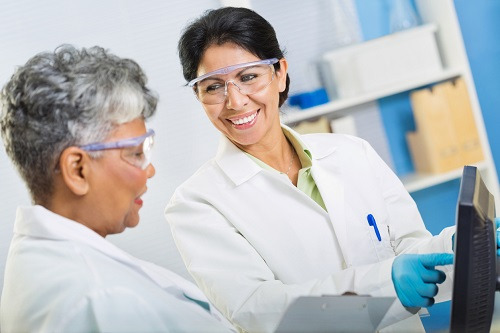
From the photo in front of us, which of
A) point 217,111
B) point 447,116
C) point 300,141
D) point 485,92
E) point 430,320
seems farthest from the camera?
point 485,92

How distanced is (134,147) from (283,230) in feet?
1.99

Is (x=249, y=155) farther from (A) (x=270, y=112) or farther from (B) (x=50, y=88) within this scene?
(B) (x=50, y=88)

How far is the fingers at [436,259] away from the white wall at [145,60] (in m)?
1.80

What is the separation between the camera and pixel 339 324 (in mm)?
1217

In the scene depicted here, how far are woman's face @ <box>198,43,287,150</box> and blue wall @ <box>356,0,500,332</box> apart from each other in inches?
60.3

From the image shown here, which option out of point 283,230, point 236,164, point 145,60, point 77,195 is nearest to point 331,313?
point 77,195

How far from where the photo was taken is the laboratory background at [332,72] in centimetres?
297

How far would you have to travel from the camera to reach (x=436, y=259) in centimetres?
141

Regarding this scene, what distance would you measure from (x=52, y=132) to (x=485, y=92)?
2595 mm

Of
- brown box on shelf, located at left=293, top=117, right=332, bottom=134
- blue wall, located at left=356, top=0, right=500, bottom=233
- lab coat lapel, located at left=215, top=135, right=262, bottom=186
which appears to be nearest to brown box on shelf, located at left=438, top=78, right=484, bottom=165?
blue wall, located at left=356, top=0, right=500, bottom=233

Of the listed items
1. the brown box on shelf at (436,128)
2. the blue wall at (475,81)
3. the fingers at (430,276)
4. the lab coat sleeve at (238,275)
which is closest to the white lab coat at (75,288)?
the lab coat sleeve at (238,275)

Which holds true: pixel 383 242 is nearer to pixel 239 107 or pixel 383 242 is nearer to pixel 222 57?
pixel 239 107

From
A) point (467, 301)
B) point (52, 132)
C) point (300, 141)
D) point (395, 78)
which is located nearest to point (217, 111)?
point (300, 141)

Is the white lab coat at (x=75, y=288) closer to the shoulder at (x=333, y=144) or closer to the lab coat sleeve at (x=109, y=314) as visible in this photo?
the lab coat sleeve at (x=109, y=314)
